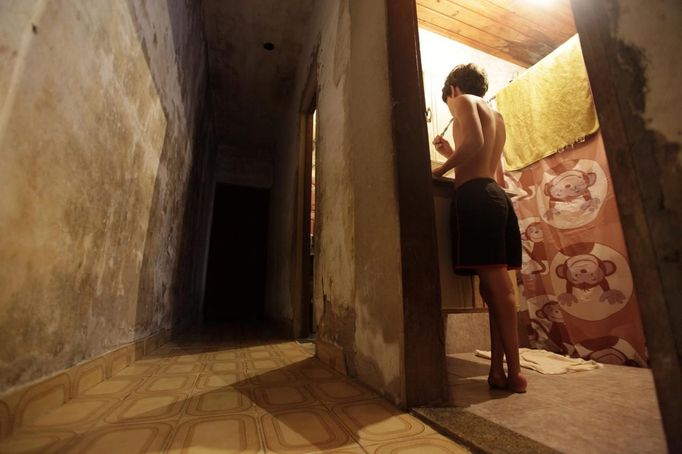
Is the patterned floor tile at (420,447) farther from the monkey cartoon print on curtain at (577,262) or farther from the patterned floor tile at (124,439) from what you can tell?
the monkey cartoon print on curtain at (577,262)

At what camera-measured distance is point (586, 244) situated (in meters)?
2.19

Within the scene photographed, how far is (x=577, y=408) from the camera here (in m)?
1.08

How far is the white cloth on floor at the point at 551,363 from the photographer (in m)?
1.67

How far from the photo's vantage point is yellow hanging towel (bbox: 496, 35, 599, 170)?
2326 millimetres

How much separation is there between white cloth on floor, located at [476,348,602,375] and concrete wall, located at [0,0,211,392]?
91.5 inches

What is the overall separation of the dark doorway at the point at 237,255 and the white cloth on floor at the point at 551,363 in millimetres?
4924

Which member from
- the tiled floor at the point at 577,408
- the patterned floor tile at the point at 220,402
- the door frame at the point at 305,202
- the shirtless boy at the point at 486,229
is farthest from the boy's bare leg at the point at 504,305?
the door frame at the point at 305,202

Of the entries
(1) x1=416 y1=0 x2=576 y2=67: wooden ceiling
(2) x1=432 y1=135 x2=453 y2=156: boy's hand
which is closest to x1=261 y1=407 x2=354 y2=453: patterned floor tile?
(2) x1=432 y1=135 x2=453 y2=156: boy's hand

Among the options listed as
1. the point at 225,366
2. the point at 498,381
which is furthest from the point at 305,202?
the point at 498,381

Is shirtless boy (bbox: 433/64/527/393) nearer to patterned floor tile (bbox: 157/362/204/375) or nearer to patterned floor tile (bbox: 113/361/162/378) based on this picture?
patterned floor tile (bbox: 157/362/204/375)

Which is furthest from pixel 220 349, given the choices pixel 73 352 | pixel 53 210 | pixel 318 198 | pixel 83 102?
pixel 83 102

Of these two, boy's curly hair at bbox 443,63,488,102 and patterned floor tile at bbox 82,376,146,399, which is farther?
boy's curly hair at bbox 443,63,488,102

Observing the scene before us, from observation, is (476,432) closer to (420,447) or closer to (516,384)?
(420,447)

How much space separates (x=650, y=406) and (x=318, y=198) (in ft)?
6.55
